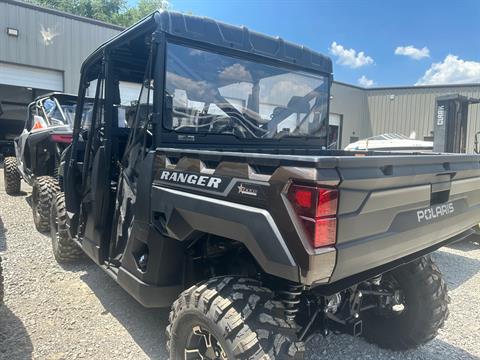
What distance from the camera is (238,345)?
1.99 metres

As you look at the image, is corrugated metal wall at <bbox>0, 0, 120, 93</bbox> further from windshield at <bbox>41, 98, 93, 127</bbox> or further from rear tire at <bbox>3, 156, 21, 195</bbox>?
windshield at <bbox>41, 98, 93, 127</bbox>

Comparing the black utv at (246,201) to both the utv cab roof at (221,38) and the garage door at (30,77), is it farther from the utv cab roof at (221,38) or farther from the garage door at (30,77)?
the garage door at (30,77)

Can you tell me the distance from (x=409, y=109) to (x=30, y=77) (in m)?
19.6

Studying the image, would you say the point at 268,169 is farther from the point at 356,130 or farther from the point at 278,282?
the point at 356,130

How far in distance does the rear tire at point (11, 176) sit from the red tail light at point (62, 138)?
339 cm

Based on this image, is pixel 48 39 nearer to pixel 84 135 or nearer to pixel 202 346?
pixel 84 135

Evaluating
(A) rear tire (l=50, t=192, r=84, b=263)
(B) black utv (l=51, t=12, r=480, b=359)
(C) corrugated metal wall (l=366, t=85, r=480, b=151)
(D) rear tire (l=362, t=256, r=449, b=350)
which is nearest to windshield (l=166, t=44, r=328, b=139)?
(B) black utv (l=51, t=12, r=480, b=359)

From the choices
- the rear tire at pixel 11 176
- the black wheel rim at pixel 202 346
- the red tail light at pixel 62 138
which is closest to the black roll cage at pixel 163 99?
the black wheel rim at pixel 202 346

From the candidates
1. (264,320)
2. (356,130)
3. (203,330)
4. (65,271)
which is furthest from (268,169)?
(356,130)

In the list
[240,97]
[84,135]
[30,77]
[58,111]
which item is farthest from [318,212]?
[30,77]

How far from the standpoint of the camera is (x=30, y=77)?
14.4m

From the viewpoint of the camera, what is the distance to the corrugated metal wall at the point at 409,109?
21.5m

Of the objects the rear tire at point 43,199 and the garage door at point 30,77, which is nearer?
the rear tire at point 43,199

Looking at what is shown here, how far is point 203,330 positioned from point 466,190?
1958mm
